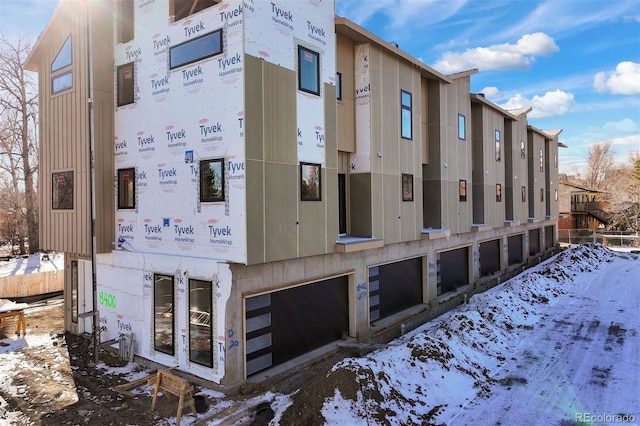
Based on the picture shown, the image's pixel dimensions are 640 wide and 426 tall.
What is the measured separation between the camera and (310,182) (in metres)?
11.7

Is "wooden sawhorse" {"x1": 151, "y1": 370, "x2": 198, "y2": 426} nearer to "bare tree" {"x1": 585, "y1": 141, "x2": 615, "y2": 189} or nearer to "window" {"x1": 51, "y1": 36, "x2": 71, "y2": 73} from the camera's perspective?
"window" {"x1": 51, "y1": 36, "x2": 71, "y2": 73}

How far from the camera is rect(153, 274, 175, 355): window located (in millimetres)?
11133

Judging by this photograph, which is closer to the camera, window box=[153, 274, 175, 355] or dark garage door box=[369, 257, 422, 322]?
window box=[153, 274, 175, 355]

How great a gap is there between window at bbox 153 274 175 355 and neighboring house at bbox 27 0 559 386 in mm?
53

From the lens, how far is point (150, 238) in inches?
470

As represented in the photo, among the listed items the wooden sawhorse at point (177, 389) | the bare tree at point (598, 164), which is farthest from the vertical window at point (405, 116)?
the bare tree at point (598, 164)

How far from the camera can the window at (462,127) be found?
21.0 m

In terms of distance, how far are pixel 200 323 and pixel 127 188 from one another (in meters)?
4.99

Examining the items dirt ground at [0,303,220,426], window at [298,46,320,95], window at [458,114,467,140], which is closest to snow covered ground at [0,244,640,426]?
dirt ground at [0,303,220,426]

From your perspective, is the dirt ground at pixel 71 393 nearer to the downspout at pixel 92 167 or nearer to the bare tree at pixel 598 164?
the downspout at pixel 92 167

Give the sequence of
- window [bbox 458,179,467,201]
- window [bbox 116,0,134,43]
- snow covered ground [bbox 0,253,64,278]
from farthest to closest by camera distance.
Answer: snow covered ground [bbox 0,253,64,278]
window [bbox 458,179,467,201]
window [bbox 116,0,134,43]

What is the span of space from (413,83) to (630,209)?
1651 inches

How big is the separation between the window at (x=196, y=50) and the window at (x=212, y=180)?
2.60 metres

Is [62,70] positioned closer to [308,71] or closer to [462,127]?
[308,71]
